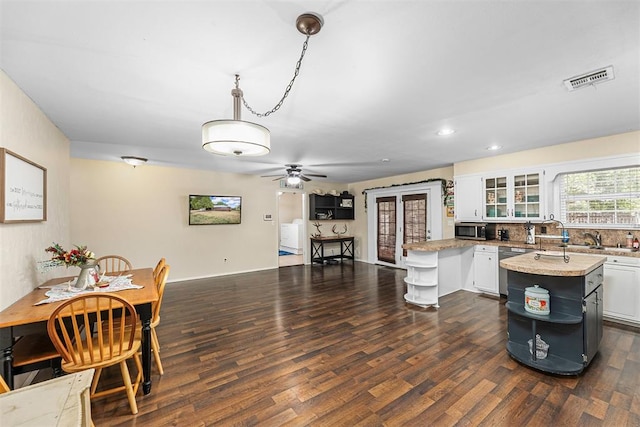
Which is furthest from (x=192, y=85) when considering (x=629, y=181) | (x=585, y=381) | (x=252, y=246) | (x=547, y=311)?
(x=629, y=181)

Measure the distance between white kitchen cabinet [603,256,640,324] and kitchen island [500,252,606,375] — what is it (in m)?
1.09

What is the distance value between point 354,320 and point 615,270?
3357 mm

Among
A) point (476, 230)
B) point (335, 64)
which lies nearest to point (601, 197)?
point (476, 230)

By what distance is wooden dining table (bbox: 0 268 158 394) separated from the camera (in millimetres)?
1704

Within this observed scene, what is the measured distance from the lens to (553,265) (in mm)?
2408

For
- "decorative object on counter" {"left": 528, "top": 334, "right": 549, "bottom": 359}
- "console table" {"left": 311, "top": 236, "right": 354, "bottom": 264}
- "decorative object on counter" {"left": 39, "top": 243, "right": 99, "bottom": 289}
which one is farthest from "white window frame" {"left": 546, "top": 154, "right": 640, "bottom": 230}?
"decorative object on counter" {"left": 39, "top": 243, "right": 99, "bottom": 289}

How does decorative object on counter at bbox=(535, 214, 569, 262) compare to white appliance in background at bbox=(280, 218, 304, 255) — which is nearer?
decorative object on counter at bbox=(535, 214, 569, 262)

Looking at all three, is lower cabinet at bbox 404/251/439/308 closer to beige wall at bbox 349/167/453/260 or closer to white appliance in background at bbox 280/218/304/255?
beige wall at bbox 349/167/453/260

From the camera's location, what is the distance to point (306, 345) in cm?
290

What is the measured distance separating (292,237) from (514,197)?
697 cm

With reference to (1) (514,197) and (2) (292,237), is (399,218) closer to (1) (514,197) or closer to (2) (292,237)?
(1) (514,197)

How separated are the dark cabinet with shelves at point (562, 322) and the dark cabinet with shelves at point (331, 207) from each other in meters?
5.49

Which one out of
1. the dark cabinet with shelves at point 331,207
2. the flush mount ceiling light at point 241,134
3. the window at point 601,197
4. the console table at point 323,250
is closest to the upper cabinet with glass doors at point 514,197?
the window at point 601,197

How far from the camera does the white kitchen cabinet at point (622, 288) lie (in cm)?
324
